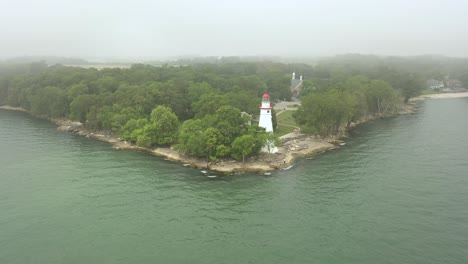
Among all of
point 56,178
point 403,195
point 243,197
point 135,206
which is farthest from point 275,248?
point 56,178

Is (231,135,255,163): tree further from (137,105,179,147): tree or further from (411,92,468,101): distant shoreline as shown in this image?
(411,92,468,101): distant shoreline

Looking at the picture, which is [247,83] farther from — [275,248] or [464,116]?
[275,248]

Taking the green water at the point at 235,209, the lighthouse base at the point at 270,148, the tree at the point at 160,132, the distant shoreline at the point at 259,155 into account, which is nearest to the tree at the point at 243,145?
the distant shoreline at the point at 259,155

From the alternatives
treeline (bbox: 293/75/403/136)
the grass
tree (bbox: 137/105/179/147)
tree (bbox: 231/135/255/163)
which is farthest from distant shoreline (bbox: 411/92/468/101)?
tree (bbox: 137/105/179/147)

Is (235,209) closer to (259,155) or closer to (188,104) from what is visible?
(259,155)

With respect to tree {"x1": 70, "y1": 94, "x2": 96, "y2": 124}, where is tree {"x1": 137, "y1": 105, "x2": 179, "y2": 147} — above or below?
below

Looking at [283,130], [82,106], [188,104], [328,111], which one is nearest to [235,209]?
Answer: [328,111]

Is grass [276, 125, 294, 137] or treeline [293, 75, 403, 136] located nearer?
treeline [293, 75, 403, 136]
